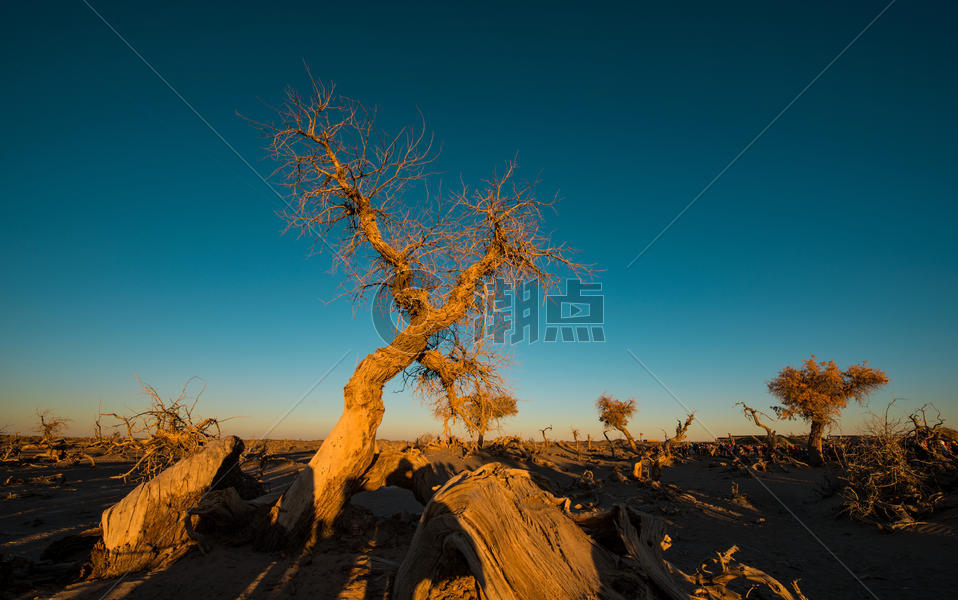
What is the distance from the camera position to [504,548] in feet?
11.9

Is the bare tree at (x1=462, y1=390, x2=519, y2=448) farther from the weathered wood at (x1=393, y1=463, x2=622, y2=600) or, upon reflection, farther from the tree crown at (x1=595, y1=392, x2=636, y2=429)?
the tree crown at (x1=595, y1=392, x2=636, y2=429)

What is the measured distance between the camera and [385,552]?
666cm

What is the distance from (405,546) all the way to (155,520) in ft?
12.8

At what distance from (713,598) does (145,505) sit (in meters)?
7.52

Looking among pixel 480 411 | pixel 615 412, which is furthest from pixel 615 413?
pixel 480 411

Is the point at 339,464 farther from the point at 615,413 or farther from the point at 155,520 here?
the point at 615,413

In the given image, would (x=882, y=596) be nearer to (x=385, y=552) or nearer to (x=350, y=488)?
(x=385, y=552)

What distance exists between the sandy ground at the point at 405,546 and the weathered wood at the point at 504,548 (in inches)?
52.1

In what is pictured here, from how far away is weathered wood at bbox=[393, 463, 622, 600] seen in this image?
3297 mm

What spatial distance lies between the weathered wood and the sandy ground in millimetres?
1322

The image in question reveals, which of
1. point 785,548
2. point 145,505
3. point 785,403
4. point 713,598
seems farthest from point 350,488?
point 785,403

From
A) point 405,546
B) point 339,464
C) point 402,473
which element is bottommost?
point 405,546

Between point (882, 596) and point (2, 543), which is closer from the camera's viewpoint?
point (882, 596)

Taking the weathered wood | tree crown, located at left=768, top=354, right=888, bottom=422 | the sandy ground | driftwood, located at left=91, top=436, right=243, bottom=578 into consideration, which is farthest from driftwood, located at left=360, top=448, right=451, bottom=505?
tree crown, located at left=768, top=354, right=888, bottom=422
